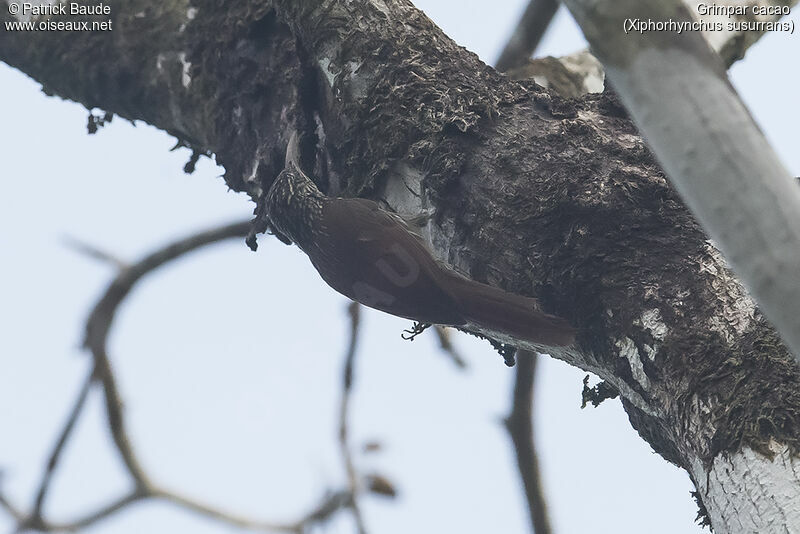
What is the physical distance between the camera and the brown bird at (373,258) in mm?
2818

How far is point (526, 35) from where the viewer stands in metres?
3.92

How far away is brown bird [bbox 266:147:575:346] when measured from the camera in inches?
111

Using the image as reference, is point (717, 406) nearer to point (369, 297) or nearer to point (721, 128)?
point (721, 128)

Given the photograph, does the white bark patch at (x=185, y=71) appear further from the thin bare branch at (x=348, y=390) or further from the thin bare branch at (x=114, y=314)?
the thin bare branch at (x=348, y=390)

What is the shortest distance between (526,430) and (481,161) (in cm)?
129

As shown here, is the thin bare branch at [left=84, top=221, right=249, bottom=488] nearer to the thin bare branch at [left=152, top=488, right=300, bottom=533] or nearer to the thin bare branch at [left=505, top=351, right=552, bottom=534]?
the thin bare branch at [left=152, top=488, right=300, bottom=533]

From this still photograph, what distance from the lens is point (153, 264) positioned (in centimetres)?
348

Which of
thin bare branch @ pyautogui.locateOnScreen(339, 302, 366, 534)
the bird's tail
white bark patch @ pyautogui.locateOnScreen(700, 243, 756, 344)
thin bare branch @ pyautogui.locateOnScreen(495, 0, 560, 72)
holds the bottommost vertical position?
white bark patch @ pyautogui.locateOnScreen(700, 243, 756, 344)

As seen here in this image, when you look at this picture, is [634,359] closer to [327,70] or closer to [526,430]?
[327,70]

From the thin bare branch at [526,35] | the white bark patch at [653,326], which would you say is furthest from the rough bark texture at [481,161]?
the thin bare branch at [526,35]

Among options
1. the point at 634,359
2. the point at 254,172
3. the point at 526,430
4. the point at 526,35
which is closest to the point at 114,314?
the point at 254,172

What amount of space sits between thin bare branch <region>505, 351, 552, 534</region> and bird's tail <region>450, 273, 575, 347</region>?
549 mm

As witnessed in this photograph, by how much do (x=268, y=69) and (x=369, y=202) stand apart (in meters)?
0.55

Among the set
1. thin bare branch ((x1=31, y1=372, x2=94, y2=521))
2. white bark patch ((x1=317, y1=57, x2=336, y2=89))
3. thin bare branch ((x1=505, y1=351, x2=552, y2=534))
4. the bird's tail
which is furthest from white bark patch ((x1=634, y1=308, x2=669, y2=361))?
thin bare branch ((x1=31, y1=372, x2=94, y2=521))
